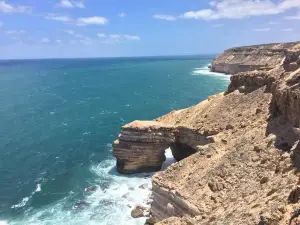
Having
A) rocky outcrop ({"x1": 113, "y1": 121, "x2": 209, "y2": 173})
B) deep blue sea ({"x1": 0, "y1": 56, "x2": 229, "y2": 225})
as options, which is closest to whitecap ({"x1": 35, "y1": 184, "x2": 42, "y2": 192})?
deep blue sea ({"x1": 0, "y1": 56, "x2": 229, "y2": 225})

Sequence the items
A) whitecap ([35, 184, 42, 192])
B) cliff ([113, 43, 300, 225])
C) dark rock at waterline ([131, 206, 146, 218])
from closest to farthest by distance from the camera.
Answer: cliff ([113, 43, 300, 225]), dark rock at waterline ([131, 206, 146, 218]), whitecap ([35, 184, 42, 192])

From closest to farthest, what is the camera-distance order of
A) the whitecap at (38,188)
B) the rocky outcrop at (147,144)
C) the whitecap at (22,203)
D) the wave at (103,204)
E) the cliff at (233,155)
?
1. the cliff at (233,155)
2. the wave at (103,204)
3. the whitecap at (22,203)
4. the whitecap at (38,188)
5. the rocky outcrop at (147,144)

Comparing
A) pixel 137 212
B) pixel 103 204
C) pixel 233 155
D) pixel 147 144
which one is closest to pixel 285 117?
pixel 233 155

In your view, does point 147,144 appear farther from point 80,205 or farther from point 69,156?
point 69,156

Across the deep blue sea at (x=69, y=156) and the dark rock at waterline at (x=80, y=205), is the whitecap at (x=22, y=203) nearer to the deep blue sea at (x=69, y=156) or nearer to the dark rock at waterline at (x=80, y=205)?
the deep blue sea at (x=69, y=156)

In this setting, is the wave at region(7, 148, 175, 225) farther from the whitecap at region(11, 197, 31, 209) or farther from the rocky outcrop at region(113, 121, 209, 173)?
the rocky outcrop at region(113, 121, 209, 173)

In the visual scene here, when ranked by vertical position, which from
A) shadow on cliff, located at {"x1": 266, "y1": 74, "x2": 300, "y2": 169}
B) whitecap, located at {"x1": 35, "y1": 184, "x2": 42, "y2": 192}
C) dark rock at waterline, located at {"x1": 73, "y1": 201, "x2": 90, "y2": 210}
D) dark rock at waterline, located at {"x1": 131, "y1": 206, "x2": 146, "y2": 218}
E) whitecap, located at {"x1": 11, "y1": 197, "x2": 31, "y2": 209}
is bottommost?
whitecap, located at {"x1": 11, "y1": 197, "x2": 31, "y2": 209}

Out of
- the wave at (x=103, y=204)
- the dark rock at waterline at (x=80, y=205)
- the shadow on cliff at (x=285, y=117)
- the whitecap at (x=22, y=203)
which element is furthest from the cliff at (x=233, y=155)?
the whitecap at (x=22, y=203)

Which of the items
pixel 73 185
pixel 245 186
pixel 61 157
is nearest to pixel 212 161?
pixel 245 186

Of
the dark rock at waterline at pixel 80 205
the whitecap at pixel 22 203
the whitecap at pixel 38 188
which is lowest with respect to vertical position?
the whitecap at pixel 22 203
